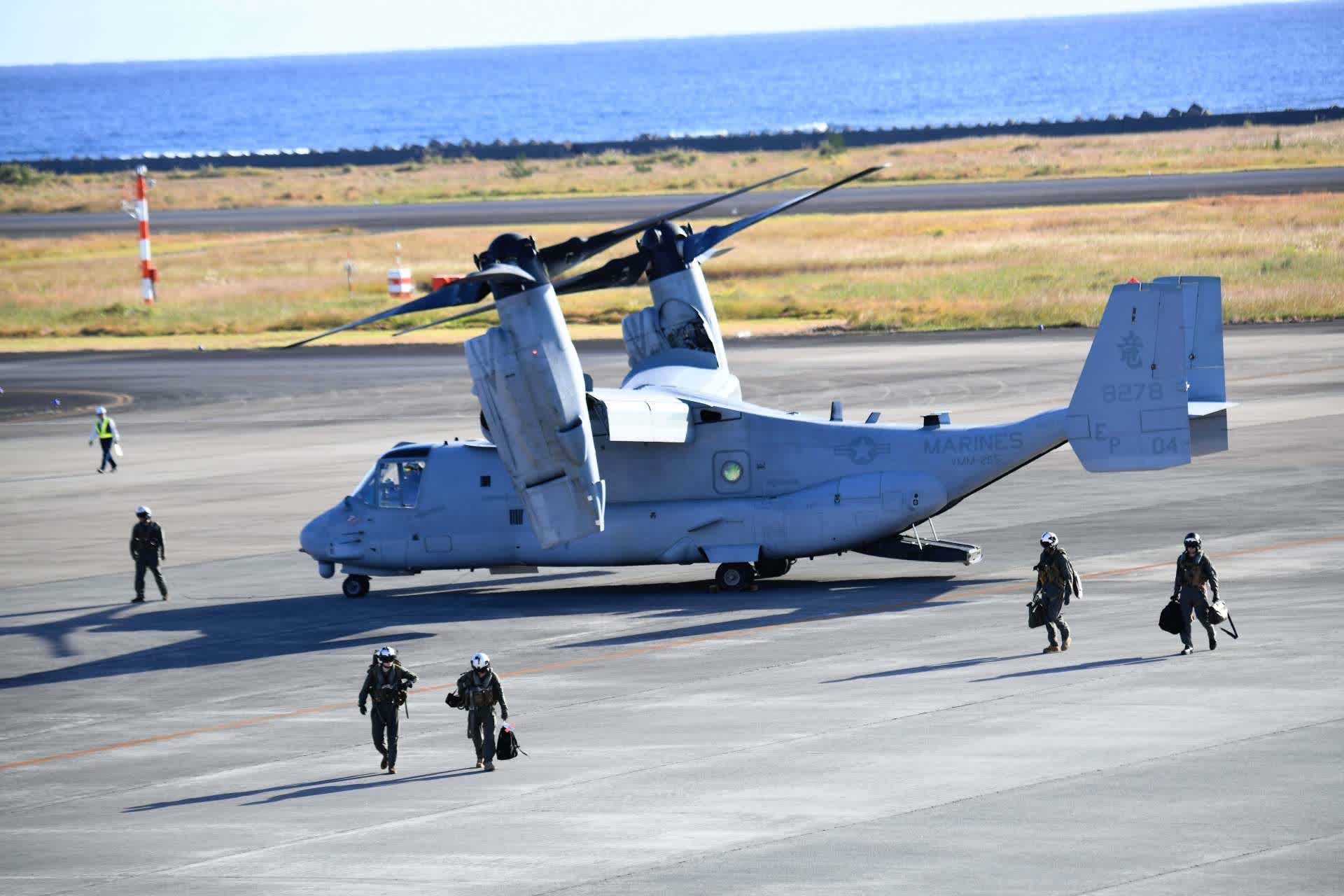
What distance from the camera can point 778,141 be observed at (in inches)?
6560

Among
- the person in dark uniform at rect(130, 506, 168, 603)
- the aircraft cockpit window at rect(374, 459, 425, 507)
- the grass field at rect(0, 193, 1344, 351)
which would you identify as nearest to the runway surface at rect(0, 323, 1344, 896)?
the person in dark uniform at rect(130, 506, 168, 603)

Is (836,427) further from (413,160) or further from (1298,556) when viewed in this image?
(413,160)

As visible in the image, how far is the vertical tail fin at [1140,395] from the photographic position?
28.0 metres

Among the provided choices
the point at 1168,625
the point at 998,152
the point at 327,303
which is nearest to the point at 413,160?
the point at 998,152

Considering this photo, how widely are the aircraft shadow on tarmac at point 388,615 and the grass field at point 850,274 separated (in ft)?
125

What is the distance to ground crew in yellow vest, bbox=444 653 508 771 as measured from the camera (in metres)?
19.6

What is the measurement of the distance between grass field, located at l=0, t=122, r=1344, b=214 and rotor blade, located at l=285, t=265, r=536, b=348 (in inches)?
3715

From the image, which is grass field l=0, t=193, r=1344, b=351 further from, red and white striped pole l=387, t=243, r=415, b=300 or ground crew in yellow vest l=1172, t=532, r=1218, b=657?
ground crew in yellow vest l=1172, t=532, r=1218, b=657

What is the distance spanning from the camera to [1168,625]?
22922 millimetres

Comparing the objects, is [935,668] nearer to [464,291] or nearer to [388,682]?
[388,682]

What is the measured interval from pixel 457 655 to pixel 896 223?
71.9m

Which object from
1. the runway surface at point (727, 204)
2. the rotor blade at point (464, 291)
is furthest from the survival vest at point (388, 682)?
the runway surface at point (727, 204)

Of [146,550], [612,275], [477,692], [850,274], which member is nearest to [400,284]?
[850,274]

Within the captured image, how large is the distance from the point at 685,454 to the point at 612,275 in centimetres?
378
